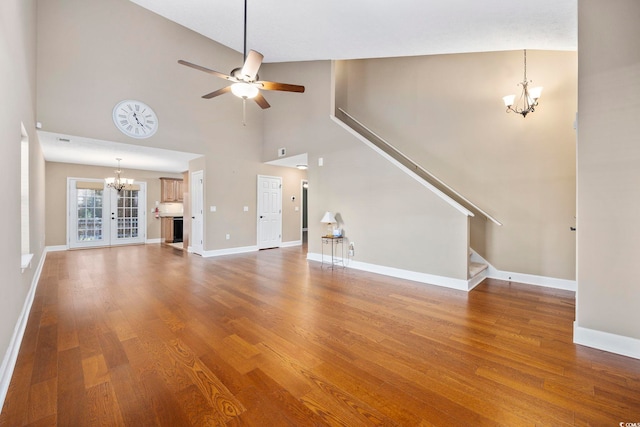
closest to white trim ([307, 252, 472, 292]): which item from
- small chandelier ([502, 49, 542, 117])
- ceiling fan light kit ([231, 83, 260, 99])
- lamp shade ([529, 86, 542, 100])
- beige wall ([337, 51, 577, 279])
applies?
beige wall ([337, 51, 577, 279])

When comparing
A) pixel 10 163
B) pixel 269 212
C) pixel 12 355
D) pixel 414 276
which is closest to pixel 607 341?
pixel 414 276

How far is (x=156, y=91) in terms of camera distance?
5.32 meters

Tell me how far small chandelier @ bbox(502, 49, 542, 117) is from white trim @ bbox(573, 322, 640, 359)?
118 inches

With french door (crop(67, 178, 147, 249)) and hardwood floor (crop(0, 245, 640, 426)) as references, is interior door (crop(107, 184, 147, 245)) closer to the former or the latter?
french door (crop(67, 178, 147, 249))

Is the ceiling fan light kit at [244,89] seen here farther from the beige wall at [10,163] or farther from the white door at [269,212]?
the white door at [269,212]

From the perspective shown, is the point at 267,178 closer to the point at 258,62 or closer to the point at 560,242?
the point at 258,62

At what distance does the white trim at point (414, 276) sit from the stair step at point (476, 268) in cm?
26

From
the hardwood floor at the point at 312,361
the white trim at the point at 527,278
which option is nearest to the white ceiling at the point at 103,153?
the hardwood floor at the point at 312,361

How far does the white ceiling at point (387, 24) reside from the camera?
261 centimetres

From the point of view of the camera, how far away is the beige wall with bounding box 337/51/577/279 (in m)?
3.84

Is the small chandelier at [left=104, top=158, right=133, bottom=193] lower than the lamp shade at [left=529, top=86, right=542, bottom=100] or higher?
lower

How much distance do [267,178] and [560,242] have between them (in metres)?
6.37

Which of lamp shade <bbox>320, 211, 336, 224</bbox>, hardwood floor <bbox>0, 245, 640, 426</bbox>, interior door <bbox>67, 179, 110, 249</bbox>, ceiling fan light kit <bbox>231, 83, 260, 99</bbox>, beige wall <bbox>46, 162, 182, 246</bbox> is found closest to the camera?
hardwood floor <bbox>0, 245, 640, 426</bbox>

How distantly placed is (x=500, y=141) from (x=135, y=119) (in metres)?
6.70
